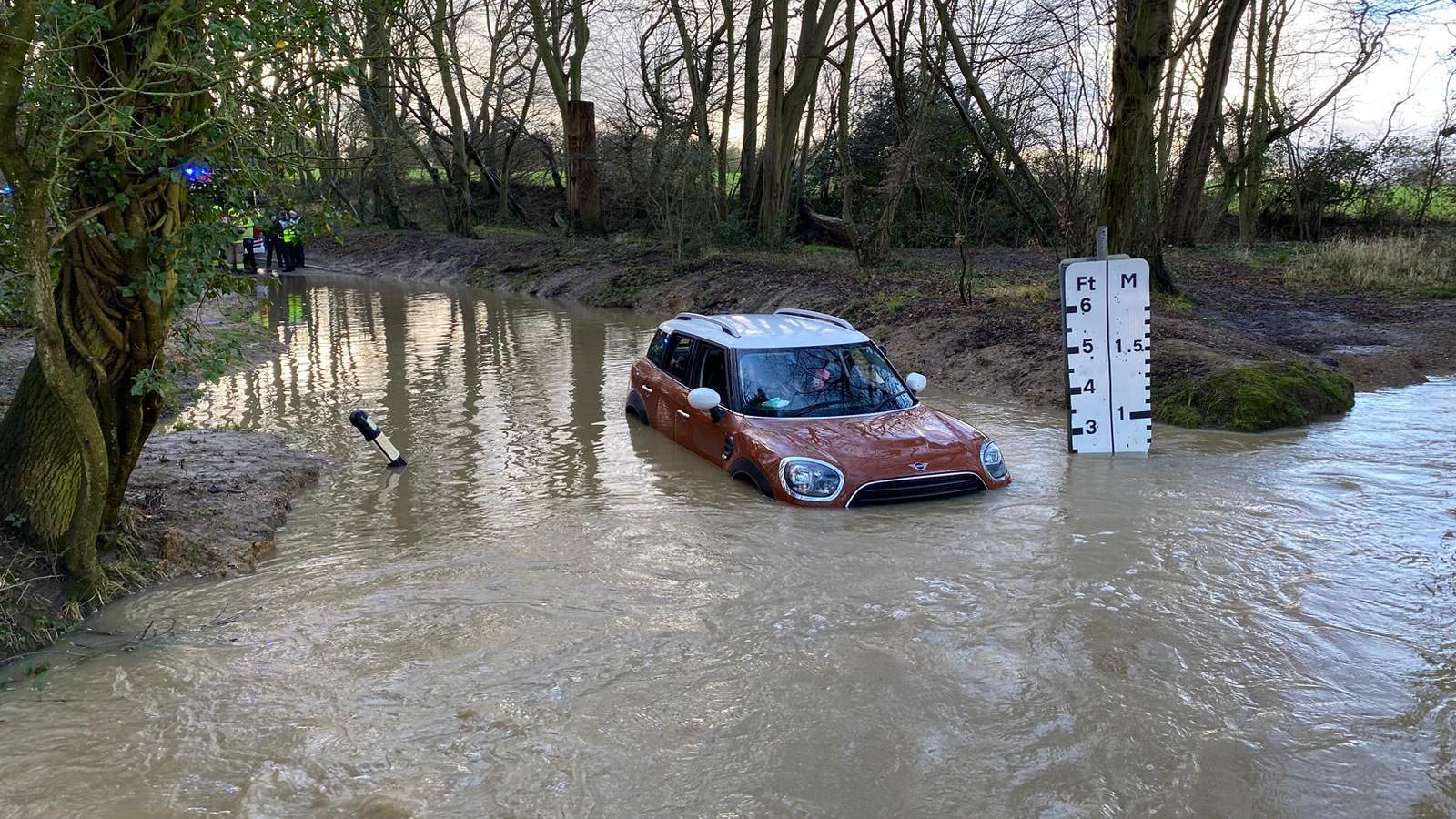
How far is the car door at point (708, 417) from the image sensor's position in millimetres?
8906

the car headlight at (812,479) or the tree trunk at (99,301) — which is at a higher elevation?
the tree trunk at (99,301)

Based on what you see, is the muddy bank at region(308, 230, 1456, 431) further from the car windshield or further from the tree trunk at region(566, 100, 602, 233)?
the car windshield

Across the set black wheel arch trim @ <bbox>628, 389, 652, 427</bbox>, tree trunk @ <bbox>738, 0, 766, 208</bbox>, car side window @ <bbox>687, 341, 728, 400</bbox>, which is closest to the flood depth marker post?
car side window @ <bbox>687, 341, 728, 400</bbox>

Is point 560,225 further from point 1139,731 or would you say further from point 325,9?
point 1139,731

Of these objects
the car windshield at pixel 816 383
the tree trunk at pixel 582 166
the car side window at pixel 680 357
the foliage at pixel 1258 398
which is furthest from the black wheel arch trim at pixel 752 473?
the tree trunk at pixel 582 166

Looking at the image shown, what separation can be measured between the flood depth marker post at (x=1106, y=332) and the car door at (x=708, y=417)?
9.96 ft

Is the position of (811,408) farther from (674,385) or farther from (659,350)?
(659,350)

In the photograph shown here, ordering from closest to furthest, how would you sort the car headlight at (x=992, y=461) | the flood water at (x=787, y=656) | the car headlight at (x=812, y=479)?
the flood water at (x=787, y=656) → the car headlight at (x=812, y=479) → the car headlight at (x=992, y=461)

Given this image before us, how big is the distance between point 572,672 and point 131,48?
162 inches

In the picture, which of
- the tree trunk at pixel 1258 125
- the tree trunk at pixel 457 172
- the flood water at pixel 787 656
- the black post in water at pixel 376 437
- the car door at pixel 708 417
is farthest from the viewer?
the tree trunk at pixel 457 172

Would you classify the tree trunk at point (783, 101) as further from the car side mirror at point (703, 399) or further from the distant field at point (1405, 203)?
the car side mirror at point (703, 399)

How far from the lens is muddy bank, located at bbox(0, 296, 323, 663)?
5723mm

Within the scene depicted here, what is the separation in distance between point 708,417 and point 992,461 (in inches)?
93.2

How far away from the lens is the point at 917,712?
194 inches
